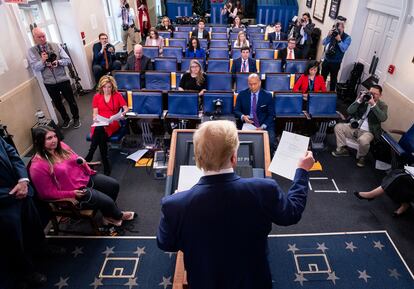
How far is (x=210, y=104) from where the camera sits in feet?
14.4

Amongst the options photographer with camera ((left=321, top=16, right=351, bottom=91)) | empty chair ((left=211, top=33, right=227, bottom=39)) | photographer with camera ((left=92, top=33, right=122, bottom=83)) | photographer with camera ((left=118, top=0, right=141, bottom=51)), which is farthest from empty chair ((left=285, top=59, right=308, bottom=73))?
photographer with camera ((left=118, top=0, right=141, bottom=51))

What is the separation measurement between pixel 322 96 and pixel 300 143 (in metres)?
3.07

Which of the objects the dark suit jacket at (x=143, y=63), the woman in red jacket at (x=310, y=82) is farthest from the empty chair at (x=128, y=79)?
the woman in red jacket at (x=310, y=82)

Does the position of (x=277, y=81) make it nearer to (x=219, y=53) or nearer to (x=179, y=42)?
(x=219, y=53)

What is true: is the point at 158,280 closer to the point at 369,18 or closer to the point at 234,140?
the point at 234,140

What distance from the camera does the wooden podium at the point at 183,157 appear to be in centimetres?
168

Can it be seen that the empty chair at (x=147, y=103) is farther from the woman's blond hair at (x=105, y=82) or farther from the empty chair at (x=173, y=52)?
the empty chair at (x=173, y=52)

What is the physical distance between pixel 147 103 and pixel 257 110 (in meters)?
1.69

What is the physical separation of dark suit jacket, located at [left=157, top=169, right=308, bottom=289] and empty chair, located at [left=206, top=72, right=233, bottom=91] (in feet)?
13.0

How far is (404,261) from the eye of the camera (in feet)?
9.23

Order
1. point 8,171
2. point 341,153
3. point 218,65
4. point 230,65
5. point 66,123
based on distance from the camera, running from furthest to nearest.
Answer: point 230,65, point 218,65, point 66,123, point 341,153, point 8,171

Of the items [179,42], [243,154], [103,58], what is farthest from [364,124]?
[103,58]

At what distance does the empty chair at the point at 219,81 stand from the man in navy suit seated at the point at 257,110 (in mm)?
918

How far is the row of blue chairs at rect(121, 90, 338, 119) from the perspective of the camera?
14.1 feet
